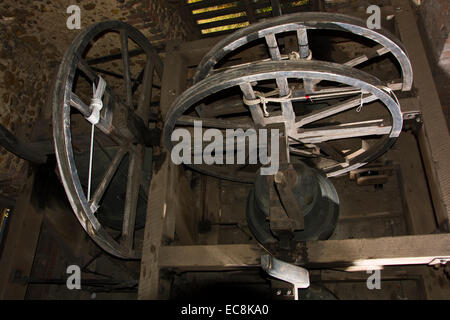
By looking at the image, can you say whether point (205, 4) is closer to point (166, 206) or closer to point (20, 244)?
point (166, 206)

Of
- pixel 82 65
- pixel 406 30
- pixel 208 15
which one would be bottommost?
pixel 82 65

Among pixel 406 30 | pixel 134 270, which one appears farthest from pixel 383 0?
pixel 134 270

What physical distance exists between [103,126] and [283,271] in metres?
1.89

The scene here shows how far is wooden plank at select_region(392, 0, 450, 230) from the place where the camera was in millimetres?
3002

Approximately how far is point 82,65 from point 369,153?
2780 mm

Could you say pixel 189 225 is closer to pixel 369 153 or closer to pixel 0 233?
pixel 369 153

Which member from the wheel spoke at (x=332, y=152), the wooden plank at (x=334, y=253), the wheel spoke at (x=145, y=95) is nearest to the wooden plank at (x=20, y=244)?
the wheel spoke at (x=145, y=95)

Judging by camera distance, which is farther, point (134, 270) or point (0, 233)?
point (134, 270)

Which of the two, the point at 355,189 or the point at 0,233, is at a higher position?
the point at 355,189

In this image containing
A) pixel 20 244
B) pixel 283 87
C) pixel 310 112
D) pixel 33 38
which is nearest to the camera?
pixel 283 87

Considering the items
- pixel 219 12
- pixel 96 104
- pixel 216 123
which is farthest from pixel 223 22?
pixel 96 104

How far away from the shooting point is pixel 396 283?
4.05 meters

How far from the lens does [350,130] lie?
11.4 ft

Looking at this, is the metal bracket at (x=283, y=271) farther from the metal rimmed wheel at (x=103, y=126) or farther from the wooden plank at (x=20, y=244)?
the wooden plank at (x=20, y=244)
